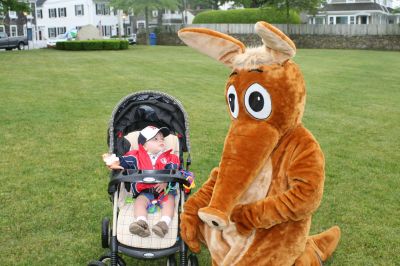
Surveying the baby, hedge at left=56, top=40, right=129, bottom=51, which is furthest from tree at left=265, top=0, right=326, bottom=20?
the baby

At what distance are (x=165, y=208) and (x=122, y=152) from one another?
93 cm

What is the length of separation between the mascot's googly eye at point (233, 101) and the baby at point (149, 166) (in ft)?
3.81

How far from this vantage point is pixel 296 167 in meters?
3.09

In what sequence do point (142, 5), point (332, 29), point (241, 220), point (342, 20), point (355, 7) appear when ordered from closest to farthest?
point (241, 220) → point (332, 29) → point (142, 5) → point (355, 7) → point (342, 20)

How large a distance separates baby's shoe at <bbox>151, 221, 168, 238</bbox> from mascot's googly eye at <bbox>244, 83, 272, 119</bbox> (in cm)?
127

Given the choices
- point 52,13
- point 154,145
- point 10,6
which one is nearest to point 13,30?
point 52,13

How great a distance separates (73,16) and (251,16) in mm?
27733

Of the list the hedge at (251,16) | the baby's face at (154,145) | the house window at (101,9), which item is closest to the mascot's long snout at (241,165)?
the baby's face at (154,145)

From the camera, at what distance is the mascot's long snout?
3.05 metres

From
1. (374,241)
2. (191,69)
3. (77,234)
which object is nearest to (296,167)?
(374,241)

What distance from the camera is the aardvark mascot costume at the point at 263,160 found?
3.06 m

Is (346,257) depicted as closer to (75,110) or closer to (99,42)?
(75,110)

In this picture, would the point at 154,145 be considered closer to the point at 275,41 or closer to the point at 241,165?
the point at 241,165

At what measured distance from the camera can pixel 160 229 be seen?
383cm
